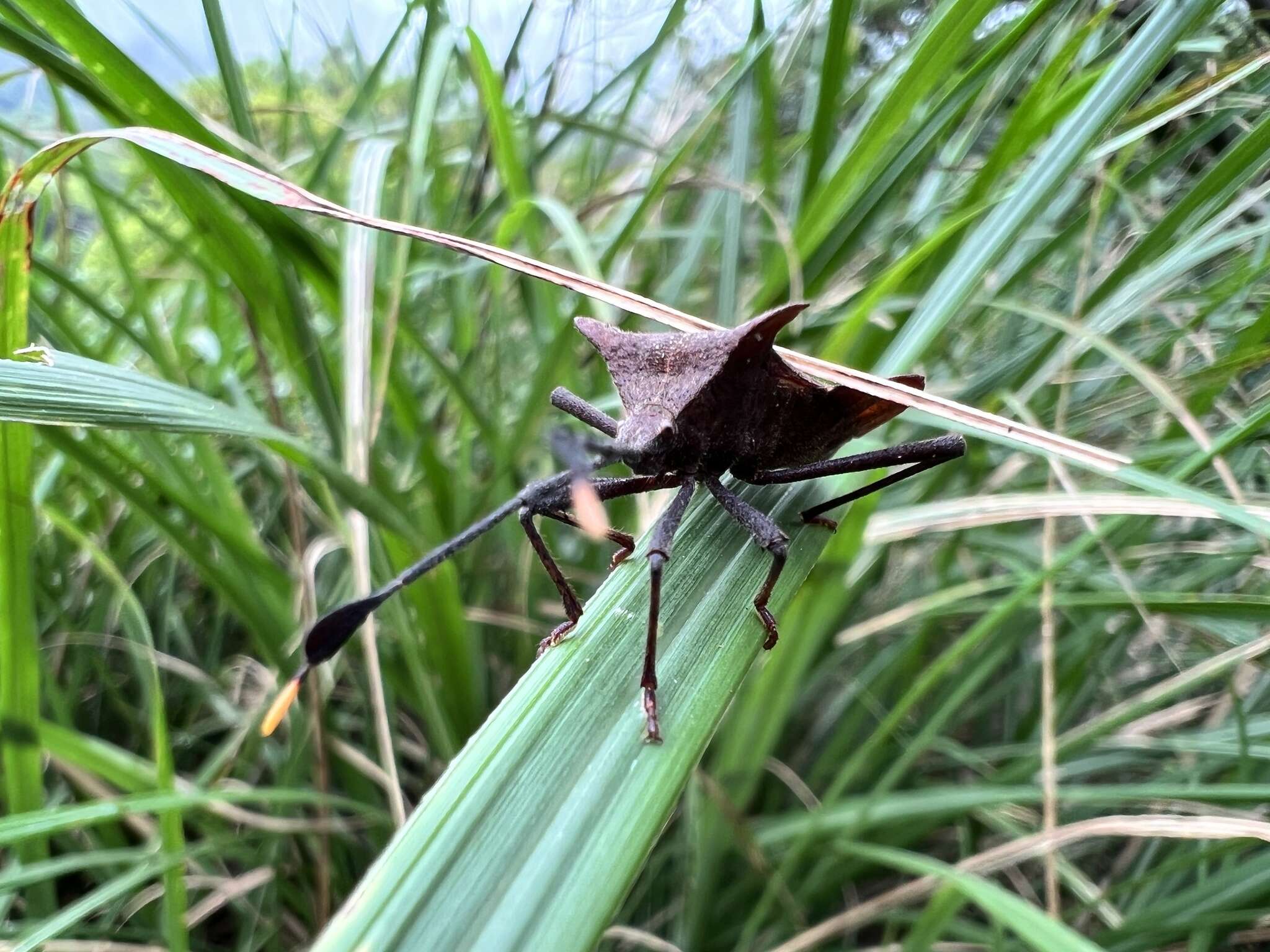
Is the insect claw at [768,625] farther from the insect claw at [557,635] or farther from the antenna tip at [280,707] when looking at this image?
the antenna tip at [280,707]

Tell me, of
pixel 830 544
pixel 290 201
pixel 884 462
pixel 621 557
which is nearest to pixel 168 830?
pixel 621 557

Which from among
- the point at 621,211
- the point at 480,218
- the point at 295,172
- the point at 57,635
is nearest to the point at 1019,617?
the point at 480,218

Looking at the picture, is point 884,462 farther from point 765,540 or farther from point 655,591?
point 655,591

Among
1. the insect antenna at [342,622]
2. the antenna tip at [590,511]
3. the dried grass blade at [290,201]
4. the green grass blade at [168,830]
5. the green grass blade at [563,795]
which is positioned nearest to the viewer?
the green grass blade at [563,795]

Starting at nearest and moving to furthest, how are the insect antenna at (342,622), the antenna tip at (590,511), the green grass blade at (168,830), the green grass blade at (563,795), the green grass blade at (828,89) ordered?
1. the green grass blade at (563,795)
2. the antenna tip at (590,511)
3. the insect antenna at (342,622)
4. the green grass blade at (168,830)
5. the green grass blade at (828,89)

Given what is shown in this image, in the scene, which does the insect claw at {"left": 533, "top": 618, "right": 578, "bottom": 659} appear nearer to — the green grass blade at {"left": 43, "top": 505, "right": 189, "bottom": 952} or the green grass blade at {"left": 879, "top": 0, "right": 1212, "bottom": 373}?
the green grass blade at {"left": 43, "top": 505, "right": 189, "bottom": 952}

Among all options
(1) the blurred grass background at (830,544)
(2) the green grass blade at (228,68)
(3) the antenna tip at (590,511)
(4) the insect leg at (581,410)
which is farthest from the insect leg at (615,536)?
(2) the green grass blade at (228,68)

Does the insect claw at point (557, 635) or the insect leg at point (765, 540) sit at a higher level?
the insect leg at point (765, 540)

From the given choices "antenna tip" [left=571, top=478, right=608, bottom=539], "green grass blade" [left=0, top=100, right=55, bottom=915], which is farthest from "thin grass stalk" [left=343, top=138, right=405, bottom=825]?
"antenna tip" [left=571, top=478, right=608, bottom=539]
